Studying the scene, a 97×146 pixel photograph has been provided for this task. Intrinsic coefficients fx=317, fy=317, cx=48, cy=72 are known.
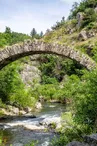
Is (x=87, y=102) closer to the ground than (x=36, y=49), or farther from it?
closer to the ground

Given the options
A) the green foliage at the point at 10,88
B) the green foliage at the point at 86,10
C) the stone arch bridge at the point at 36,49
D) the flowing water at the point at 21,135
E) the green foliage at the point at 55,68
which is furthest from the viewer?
the green foliage at the point at 86,10

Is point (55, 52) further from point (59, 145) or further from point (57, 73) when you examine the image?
point (57, 73)

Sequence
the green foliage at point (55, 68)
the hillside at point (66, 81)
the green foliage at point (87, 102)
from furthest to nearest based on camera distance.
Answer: the green foliage at point (55, 68), the hillside at point (66, 81), the green foliage at point (87, 102)

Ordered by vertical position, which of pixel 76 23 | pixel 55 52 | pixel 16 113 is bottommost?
pixel 16 113

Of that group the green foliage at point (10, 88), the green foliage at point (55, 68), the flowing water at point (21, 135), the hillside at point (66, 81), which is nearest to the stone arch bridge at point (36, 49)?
the hillside at point (66, 81)

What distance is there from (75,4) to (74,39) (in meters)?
24.0

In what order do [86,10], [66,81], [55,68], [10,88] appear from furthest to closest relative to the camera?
1. [86,10]
2. [55,68]
3. [66,81]
4. [10,88]

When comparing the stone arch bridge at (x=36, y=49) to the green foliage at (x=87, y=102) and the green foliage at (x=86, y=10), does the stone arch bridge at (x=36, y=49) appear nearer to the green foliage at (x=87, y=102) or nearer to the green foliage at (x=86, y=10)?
the green foliage at (x=87, y=102)

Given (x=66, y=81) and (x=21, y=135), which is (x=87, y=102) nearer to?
(x=21, y=135)

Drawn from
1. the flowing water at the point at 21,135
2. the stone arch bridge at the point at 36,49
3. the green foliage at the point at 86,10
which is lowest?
the flowing water at the point at 21,135

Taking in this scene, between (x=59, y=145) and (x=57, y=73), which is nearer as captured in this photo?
(x=59, y=145)

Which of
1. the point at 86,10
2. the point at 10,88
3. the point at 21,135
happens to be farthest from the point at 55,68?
the point at 21,135

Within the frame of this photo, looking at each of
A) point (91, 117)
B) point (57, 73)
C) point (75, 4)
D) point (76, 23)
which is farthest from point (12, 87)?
point (75, 4)

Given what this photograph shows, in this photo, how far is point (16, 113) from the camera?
2639cm
